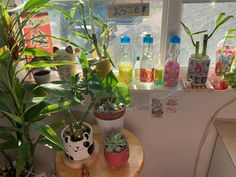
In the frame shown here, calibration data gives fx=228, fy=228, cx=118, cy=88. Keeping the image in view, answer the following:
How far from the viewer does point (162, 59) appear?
4.26ft

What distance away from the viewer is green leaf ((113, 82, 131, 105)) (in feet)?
3.03

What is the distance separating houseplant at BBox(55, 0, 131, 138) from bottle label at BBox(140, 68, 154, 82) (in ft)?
0.62

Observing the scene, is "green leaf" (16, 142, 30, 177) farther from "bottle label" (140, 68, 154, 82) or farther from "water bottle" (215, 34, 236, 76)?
"water bottle" (215, 34, 236, 76)

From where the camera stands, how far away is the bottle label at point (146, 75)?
122 cm

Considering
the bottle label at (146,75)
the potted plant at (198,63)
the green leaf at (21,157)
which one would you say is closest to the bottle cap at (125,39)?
the bottle label at (146,75)

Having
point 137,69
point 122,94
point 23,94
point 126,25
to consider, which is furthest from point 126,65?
point 23,94

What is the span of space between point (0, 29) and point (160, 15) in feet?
2.55

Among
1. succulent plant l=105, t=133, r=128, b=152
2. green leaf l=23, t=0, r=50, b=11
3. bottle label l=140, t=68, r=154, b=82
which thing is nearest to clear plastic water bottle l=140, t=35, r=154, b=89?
bottle label l=140, t=68, r=154, b=82

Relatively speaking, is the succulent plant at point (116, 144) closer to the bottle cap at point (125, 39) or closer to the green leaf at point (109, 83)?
the green leaf at point (109, 83)

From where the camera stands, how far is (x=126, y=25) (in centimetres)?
125

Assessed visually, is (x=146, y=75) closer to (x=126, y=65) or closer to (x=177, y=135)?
(x=126, y=65)

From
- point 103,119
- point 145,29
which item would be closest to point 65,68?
point 103,119

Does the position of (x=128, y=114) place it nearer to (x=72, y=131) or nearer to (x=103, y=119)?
(x=103, y=119)

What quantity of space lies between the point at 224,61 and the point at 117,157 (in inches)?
28.9
